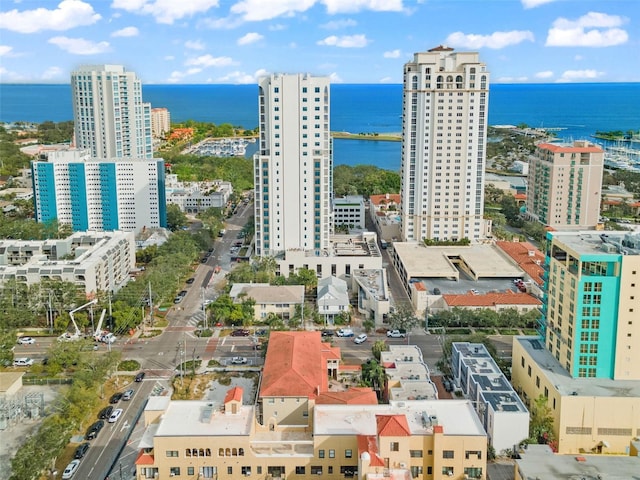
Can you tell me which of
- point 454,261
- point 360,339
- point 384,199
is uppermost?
point 384,199

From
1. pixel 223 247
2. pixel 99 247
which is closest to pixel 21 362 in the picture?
pixel 99 247

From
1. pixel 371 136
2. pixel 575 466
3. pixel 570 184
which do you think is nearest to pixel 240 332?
pixel 575 466

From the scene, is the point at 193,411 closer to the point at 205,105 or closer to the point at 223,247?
the point at 223,247

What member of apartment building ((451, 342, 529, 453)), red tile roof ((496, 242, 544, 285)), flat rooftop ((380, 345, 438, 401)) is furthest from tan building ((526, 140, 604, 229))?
flat rooftop ((380, 345, 438, 401))

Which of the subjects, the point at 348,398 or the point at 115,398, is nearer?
the point at 348,398

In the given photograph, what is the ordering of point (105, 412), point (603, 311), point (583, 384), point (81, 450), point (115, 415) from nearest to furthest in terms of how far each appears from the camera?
point (81, 450) < point (583, 384) < point (603, 311) < point (115, 415) < point (105, 412)

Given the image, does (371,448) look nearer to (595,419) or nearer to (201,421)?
(201,421)

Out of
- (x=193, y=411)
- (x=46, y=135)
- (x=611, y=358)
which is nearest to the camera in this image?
(x=193, y=411)
